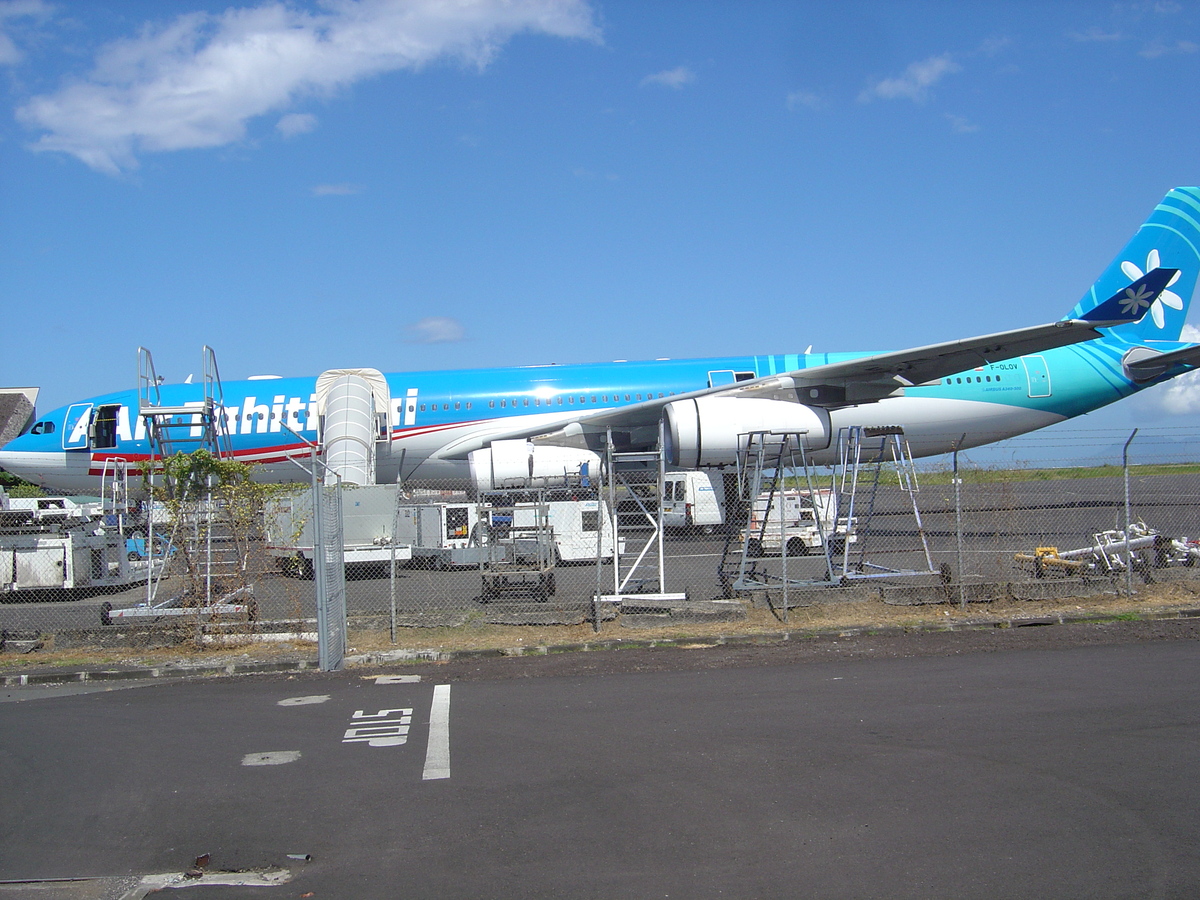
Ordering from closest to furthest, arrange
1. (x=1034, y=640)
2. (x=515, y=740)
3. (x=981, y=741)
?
(x=981, y=741), (x=515, y=740), (x=1034, y=640)

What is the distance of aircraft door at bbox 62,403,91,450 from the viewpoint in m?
20.1

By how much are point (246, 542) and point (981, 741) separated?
317 inches

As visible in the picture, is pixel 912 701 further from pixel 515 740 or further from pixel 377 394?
pixel 377 394

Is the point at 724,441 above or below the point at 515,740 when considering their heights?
above

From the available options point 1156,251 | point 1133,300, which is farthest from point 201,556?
point 1156,251

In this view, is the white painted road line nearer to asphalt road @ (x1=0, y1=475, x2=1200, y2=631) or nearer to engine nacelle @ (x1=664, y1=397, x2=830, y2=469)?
asphalt road @ (x1=0, y1=475, x2=1200, y2=631)

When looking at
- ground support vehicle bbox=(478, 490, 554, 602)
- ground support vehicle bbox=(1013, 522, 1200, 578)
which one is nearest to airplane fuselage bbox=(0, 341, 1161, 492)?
ground support vehicle bbox=(478, 490, 554, 602)

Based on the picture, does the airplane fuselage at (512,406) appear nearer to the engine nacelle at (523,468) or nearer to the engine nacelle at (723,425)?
the engine nacelle at (523,468)

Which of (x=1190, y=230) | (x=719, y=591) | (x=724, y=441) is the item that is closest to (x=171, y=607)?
(x=719, y=591)

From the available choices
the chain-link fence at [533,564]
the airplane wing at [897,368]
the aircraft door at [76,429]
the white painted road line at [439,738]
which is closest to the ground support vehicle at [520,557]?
the chain-link fence at [533,564]

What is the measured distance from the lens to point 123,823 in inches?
186

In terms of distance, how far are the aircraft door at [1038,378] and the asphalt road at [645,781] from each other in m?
15.3

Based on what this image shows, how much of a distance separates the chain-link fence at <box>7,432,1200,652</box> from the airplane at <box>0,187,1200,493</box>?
183 cm

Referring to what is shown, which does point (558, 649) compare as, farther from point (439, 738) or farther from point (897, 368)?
point (897, 368)
